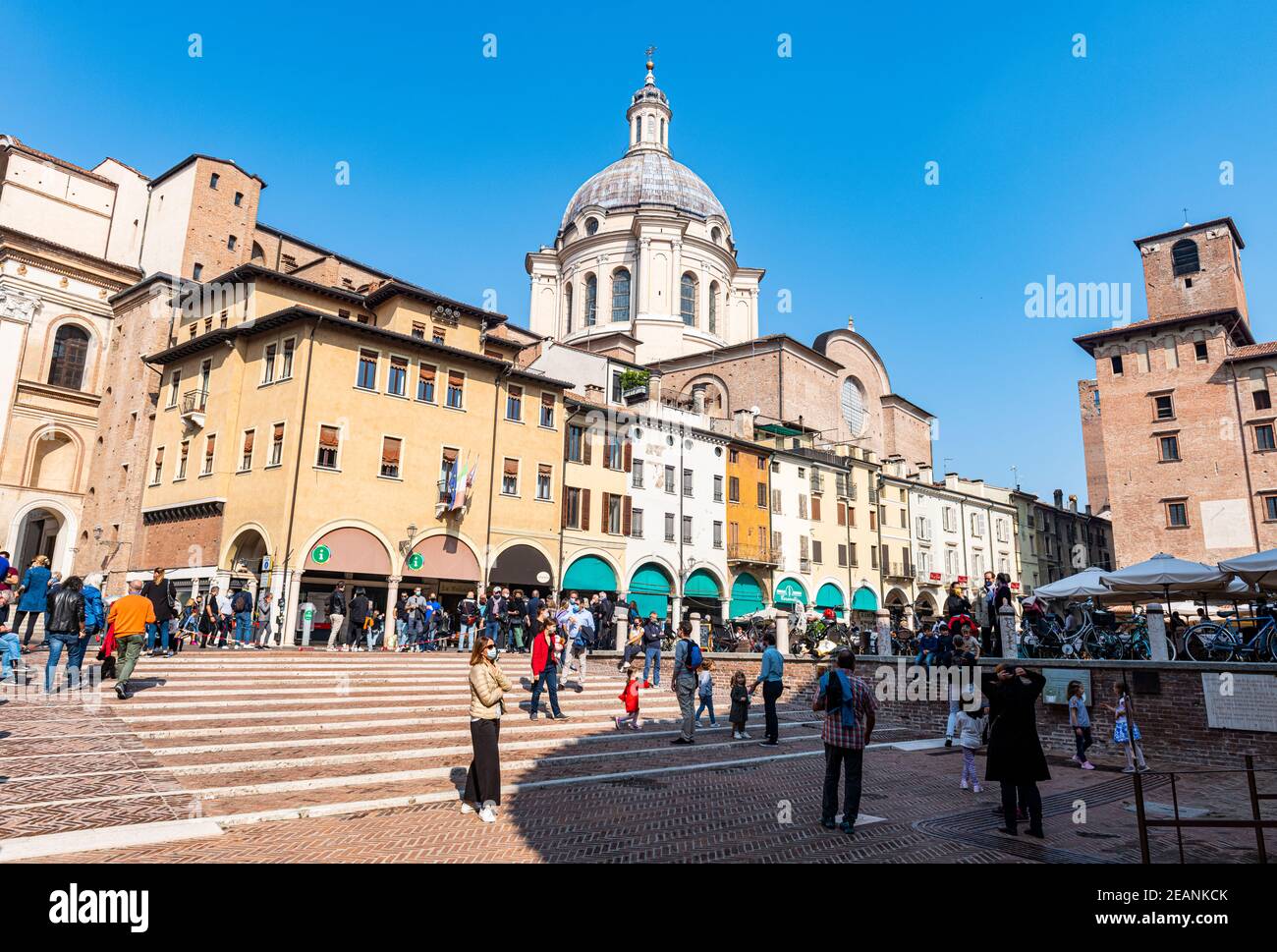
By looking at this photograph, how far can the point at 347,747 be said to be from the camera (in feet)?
36.7

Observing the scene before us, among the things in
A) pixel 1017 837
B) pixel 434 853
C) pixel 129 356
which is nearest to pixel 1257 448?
pixel 1017 837

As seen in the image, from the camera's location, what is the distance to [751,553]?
41.1m

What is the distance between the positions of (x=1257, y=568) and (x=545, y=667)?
13.7 meters

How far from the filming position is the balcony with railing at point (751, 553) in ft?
133

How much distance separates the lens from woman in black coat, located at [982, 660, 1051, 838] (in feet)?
27.6

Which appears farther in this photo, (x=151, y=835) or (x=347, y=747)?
(x=347, y=747)

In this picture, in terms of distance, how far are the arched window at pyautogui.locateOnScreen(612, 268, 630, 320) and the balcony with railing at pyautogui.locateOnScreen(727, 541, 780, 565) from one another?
2731 centimetres

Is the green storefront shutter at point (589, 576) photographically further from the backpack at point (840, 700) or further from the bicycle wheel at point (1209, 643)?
the backpack at point (840, 700)

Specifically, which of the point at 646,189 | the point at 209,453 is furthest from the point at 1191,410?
the point at 209,453

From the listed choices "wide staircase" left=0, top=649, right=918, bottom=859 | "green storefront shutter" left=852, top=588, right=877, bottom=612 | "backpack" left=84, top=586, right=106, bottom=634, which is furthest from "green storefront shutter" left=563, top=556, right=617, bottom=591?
"backpack" left=84, top=586, right=106, bottom=634

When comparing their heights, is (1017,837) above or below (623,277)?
below

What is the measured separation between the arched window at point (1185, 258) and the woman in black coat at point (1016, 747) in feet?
147
